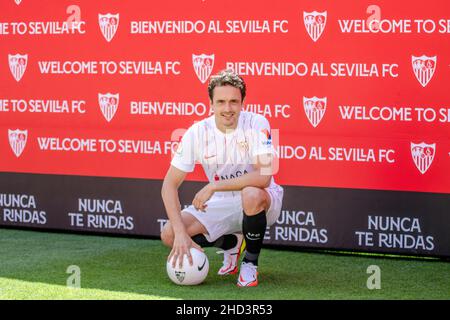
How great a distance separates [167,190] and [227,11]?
1.81 metres

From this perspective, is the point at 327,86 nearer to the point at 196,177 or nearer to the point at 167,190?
the point at 196,177

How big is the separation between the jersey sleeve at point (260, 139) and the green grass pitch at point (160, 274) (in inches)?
30.2

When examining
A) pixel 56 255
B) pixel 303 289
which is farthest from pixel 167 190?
pixel 56 255

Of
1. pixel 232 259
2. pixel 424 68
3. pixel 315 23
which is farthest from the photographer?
pixel 315 23

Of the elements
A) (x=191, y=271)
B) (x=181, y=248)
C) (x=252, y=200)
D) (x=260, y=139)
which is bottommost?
(x=191, y=271)

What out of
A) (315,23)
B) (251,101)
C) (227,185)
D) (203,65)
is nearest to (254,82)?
(251,101)

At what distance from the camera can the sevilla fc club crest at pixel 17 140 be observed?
6.93 metres

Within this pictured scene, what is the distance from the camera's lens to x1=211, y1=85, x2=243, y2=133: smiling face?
4.95 m

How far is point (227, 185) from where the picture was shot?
Answer: 5.01 metres

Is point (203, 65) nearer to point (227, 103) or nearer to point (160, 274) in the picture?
point (227, 103)

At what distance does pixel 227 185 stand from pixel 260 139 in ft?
1.04

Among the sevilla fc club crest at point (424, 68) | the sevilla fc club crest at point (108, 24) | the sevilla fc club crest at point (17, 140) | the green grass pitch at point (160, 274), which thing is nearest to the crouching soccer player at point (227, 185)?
the green grass pitch at point (160, 274)

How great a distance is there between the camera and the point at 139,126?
6.59 meters

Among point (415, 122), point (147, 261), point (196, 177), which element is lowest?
point (147, 261)
